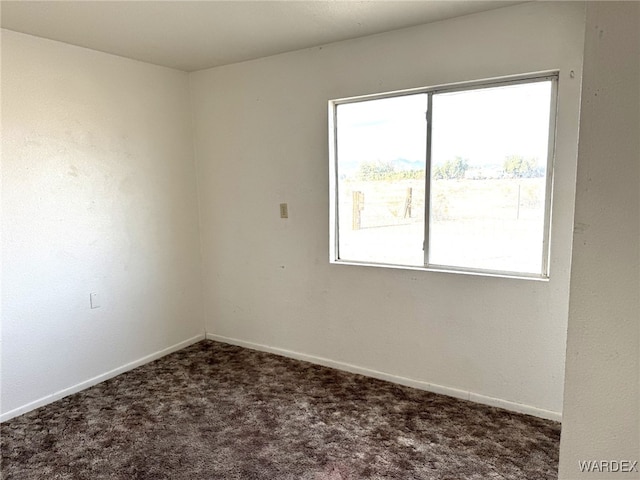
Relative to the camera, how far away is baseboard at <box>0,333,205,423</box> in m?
2.61

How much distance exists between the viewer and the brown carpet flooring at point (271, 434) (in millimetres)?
2055

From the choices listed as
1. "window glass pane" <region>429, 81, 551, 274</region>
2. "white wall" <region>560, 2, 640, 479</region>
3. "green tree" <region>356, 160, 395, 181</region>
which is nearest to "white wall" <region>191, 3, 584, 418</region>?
"window glass pane" <region>429, 81, 551, 274</region>

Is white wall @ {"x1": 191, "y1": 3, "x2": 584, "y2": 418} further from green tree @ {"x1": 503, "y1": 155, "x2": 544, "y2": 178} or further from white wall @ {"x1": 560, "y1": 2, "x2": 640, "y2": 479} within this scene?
white wall @ {"x1": 560, "y1": 2, "x2": 640, "y2": 479}

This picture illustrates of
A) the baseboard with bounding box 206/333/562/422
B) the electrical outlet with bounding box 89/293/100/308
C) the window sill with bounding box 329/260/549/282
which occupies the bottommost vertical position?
the baseboard with bounding box 206/333/562/422

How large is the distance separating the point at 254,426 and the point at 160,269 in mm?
1641

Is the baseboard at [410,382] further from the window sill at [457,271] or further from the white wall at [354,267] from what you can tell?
the window sill at [457,271]

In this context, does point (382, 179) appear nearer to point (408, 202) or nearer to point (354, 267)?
point (408, 202)

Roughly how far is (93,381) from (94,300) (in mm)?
582

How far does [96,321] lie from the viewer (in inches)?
120

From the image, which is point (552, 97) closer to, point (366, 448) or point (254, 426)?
point (366, 448)

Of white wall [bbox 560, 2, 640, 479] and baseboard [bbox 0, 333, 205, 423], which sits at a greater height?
white wall [bbox 560, 2, 640, 479]

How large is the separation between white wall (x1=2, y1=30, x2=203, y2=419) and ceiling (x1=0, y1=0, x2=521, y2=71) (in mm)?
261

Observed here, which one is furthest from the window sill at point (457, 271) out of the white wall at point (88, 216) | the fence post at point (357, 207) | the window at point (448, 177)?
the white wall at point (88, 216)

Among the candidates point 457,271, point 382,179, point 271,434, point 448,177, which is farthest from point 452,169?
point 271,434
